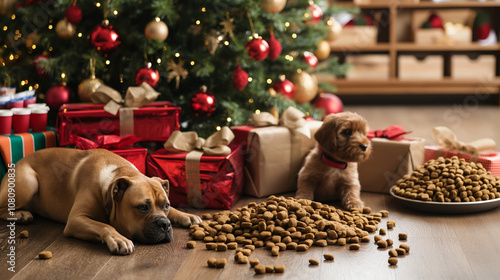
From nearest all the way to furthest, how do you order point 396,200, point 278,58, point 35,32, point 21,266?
point 21,266 < point 396,200 < point 35,32 < point 278,58

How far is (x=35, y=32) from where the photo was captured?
146 inches

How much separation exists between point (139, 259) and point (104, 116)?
108 centimetres

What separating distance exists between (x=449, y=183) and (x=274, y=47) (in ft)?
4.85

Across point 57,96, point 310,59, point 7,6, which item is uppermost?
point 7,6

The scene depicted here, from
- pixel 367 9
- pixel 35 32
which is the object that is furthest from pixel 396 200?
pixel 367 9

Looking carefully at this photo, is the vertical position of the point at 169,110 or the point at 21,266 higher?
the point at 169,110

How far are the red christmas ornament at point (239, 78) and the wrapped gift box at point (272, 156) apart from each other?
18.3 inches

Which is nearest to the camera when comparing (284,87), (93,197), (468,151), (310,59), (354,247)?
(354,247)

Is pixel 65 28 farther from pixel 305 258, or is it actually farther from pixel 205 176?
pixel 305 258

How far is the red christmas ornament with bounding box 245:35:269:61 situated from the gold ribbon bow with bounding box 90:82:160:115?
0.71 metres

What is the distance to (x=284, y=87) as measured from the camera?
4012 millimetres

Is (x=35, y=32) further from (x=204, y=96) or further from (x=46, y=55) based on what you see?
(x=204, y=96)

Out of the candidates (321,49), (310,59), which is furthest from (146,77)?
(321,49)

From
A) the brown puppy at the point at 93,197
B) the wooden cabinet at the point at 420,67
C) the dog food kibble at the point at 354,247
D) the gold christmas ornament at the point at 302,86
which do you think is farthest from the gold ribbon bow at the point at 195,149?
the wooden cabinet at the point at 420,67
